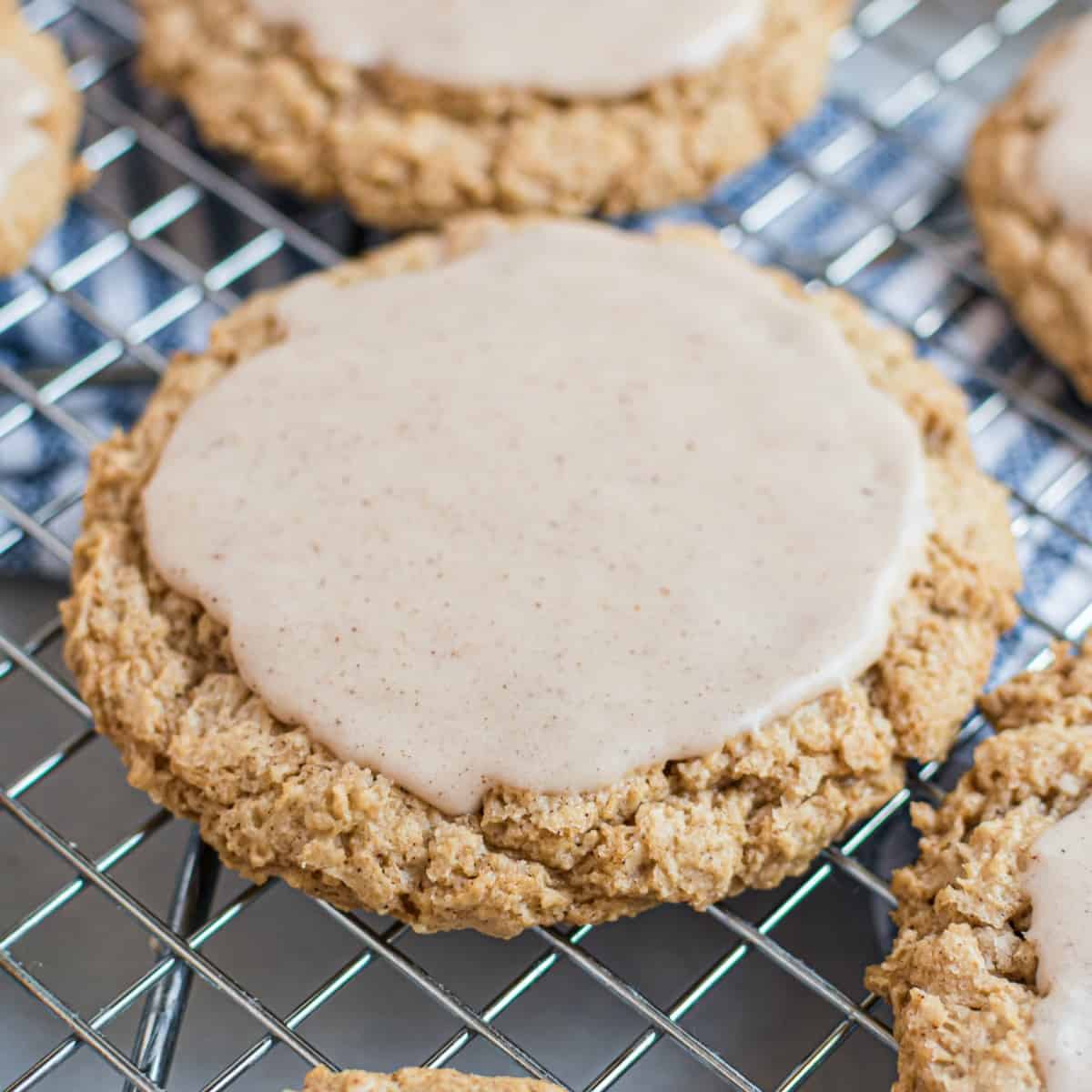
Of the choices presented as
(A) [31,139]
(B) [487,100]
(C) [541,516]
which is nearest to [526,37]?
(B) [487,100]

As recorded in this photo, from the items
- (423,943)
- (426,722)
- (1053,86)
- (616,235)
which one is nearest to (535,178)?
(616,235)

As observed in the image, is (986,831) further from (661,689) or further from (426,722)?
(426,722)

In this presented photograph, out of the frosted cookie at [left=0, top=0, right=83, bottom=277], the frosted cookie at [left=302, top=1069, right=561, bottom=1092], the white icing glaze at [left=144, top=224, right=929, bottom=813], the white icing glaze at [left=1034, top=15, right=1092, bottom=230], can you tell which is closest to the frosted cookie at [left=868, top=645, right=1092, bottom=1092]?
the white icing glaze at [left=144, top=224, right=929, bottom=813]

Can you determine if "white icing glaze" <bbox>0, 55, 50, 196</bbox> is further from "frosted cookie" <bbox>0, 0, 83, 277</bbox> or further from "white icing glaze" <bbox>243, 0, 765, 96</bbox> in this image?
"white icing glaze" <bbox>243, 0, 765, 96</bbox>

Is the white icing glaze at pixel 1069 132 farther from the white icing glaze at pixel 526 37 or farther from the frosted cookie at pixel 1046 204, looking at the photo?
the white icing glaze at pixel 526 37

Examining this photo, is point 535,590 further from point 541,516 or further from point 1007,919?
point 1007,919
